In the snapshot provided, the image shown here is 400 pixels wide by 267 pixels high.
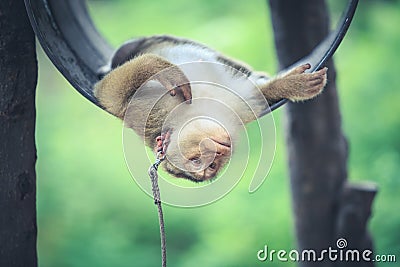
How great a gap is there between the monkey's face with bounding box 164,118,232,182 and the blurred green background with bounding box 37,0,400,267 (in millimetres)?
2053

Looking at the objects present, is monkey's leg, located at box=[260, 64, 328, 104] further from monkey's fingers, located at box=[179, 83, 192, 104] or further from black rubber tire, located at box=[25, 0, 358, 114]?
monkey's fingers, located at box=[179, 83, 192, 104]

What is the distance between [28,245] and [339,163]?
136 cm

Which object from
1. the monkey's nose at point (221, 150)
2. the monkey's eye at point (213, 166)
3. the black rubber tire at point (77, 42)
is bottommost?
the monkey's eye at point (213, 166)

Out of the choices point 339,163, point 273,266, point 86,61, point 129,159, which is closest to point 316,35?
point 339,163

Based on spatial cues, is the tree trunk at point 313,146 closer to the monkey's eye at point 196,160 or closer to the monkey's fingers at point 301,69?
the monkey's fingers at point 301,69

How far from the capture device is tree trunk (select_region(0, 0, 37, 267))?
1.56 metres

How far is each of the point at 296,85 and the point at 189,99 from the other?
36cm

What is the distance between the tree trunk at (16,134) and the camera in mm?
1557

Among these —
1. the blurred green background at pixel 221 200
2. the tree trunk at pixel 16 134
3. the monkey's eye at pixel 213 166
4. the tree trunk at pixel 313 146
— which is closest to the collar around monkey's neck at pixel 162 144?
the monkey's eye at pixel 213 166

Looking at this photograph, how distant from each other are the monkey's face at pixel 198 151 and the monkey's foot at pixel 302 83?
32 centimetres

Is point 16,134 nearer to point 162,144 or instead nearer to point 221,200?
point 162,144

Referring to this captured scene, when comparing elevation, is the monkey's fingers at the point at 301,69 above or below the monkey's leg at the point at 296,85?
above

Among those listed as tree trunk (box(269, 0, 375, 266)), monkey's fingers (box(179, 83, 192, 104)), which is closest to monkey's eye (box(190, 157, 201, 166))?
monkey's fingers (box(179, 83, 192, 104))

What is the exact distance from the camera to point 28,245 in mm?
1628
